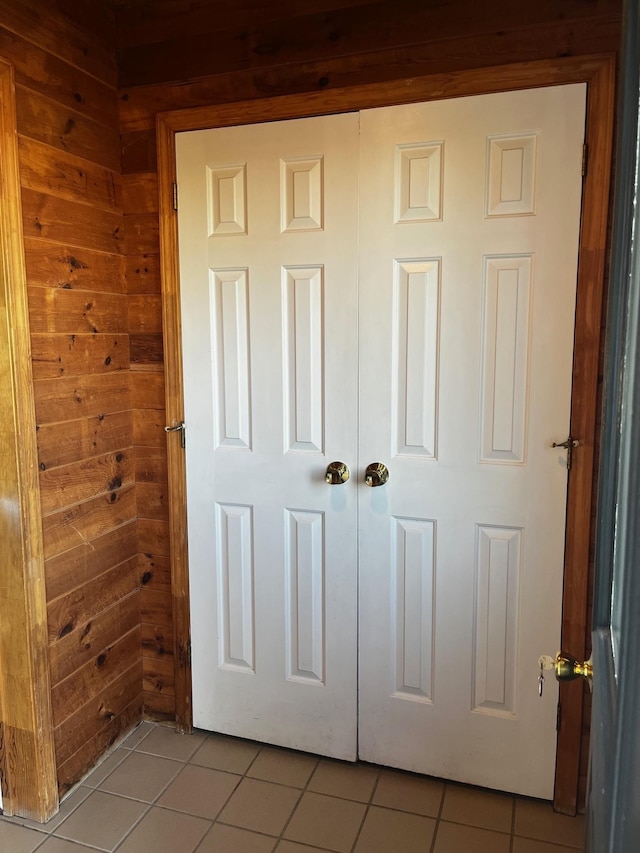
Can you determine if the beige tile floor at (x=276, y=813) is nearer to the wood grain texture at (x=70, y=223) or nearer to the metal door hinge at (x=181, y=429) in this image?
the metal door hinge at (x=181, y=429)

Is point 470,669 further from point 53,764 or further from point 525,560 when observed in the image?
point 53,764

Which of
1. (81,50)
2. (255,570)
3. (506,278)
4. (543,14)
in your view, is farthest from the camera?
(255,570)

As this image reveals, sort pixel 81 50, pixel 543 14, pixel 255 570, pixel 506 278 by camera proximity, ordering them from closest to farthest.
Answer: pixel 543 14
pixel 506 278
pixel 81 50
pixel 255 570

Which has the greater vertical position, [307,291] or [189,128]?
[189,128]

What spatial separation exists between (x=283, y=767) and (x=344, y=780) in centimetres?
21

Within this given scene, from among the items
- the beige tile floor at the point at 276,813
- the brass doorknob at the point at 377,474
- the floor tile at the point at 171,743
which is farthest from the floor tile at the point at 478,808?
the brass doorknob at the point at 377,474

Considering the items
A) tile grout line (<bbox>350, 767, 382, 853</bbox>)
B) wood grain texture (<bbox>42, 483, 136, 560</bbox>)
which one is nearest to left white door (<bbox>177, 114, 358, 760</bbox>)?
tile grout line (<bbox>350, 767, 382, 853</bbox>)

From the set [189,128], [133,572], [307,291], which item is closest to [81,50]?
[189,128]

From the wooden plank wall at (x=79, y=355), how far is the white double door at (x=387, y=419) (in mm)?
248

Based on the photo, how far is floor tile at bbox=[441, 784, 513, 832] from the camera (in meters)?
1.90

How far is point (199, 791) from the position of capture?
2.04 m

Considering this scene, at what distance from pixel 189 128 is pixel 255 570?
4.68 feet

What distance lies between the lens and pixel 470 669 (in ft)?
6.54

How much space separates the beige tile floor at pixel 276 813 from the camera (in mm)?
1830
